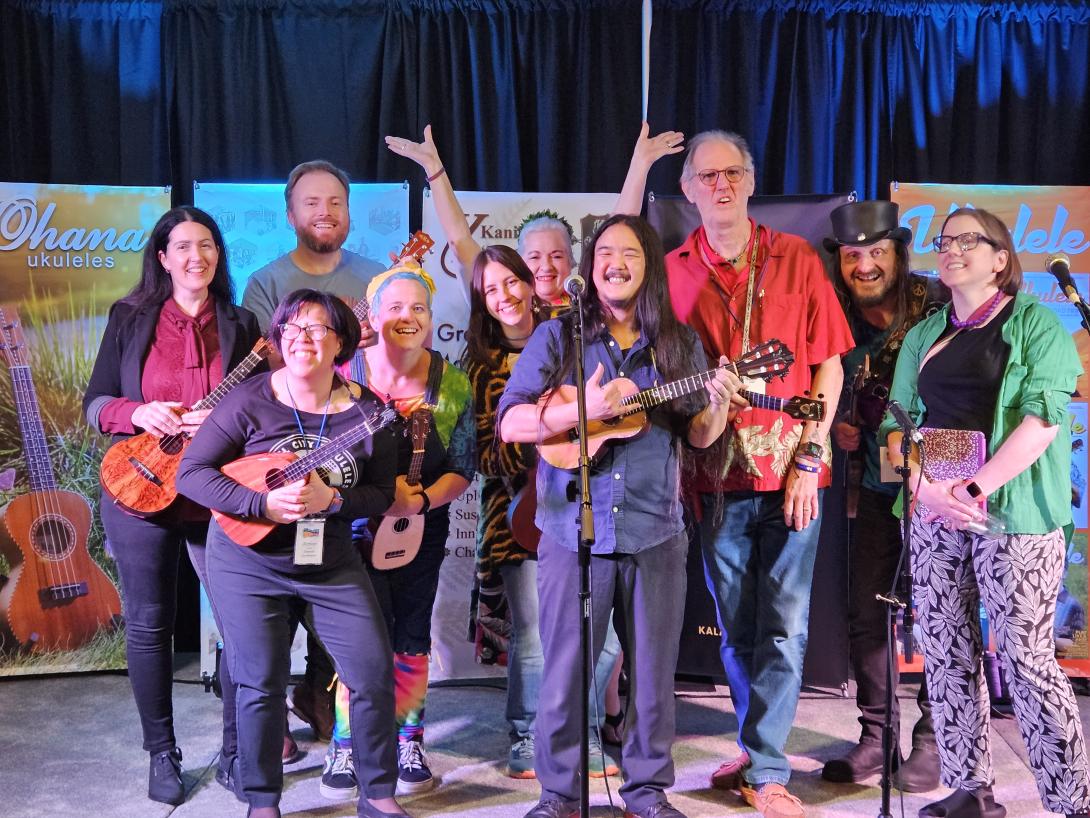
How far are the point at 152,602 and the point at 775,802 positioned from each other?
2.09 metres

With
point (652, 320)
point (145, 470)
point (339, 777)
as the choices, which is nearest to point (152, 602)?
point (145, 470)

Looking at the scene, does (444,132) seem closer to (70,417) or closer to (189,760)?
(70,417)

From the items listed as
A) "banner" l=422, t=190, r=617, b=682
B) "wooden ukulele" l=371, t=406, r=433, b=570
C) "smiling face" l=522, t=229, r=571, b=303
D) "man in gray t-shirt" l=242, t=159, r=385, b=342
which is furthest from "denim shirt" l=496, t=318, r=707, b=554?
"banner" l=422, t=190, r=617, b=682

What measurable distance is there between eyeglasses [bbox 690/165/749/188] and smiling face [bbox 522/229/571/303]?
77 cm

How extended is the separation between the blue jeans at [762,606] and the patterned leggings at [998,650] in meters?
0.39

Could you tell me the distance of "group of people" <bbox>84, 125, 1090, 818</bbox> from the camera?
3111mm

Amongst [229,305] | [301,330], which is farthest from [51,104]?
[301,330]

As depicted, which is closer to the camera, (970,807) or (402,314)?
(970,807)

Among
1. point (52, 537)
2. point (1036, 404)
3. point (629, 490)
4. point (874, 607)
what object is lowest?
point (874, 607)

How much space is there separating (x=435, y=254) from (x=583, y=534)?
2.45m

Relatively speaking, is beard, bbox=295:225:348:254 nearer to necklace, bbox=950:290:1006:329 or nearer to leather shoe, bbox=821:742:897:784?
necklace, bbox=950:290:1006:329

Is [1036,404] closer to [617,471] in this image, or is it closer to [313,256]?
[617,471]

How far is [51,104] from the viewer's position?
5160 mm

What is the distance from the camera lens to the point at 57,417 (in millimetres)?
4953
